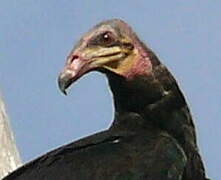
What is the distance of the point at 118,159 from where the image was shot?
13.5m

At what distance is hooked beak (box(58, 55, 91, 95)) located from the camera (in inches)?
519

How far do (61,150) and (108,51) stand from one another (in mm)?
833

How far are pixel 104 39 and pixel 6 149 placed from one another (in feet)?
8.18

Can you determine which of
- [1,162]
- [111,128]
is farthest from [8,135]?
[111,128]

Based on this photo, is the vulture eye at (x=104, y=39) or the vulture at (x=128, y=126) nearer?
the vulture at (x=128, y=126)

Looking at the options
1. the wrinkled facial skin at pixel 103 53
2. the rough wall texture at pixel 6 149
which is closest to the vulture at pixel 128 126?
the wrinkled facial skin at pixel 103 53

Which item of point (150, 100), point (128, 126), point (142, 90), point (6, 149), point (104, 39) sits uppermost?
point (104, 39)

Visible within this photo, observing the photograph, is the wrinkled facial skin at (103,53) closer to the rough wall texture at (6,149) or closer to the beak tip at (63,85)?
the beak tip at (63,85)

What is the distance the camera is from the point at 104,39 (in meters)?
13.6

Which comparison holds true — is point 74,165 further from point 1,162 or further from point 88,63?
point 1,162

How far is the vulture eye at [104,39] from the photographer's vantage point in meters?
13.5

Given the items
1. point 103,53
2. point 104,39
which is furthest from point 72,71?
point 104,39

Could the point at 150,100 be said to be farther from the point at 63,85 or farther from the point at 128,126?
the point at 63,85

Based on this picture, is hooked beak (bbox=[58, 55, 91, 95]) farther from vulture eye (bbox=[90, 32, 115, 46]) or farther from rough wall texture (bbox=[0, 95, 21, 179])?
rough wall texture (bbox=[0, 95, 21, 179])
